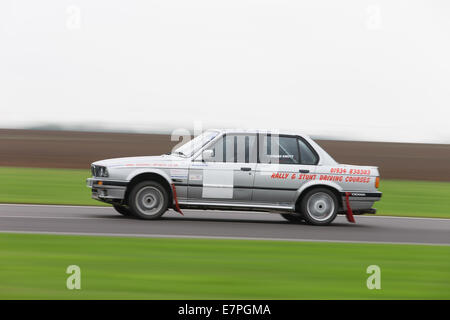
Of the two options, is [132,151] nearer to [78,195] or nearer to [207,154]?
[78,195]

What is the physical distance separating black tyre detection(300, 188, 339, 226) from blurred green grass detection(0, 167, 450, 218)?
13.9 ft

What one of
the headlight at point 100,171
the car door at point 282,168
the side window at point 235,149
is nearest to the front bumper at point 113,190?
the headlight at point 100,171

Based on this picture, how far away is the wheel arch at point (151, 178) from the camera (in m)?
13.2

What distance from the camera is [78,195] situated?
65.9ft

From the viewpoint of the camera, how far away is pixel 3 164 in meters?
37.5

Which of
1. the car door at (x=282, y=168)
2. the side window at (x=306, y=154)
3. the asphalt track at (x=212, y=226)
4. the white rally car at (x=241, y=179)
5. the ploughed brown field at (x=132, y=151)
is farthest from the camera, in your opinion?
the ploughed brown field at (x=132, y=151)

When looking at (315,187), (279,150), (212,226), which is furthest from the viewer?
(279,150)

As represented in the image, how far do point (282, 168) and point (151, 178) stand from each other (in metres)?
2.42

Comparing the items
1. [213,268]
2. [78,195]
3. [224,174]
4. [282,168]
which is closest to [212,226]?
[224,174]

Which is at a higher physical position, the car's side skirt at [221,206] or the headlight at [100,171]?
the headlight at [100,171]

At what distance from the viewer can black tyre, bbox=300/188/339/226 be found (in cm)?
1380

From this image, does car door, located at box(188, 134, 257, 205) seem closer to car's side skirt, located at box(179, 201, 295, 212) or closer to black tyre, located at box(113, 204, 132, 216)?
car's side skirt, located at box(179, 201, 295, 212)

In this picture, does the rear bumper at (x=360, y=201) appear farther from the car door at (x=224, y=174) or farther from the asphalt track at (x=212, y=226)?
the car door at (x=224, y=174)

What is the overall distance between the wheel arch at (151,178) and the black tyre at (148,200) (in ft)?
0.22
